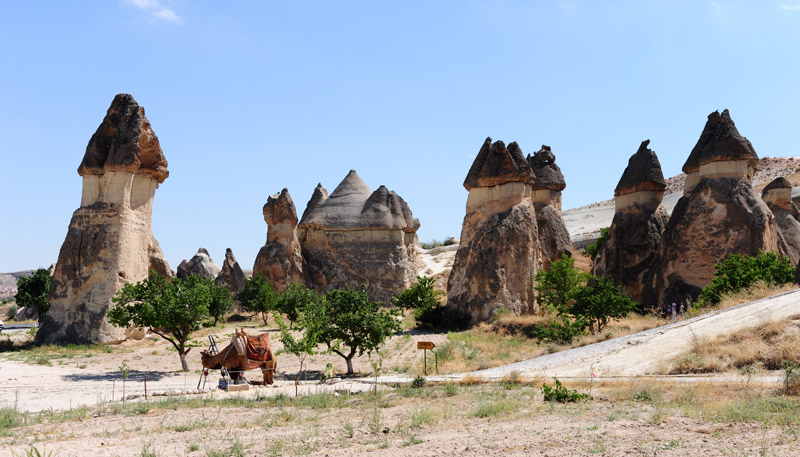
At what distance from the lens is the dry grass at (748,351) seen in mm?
9336

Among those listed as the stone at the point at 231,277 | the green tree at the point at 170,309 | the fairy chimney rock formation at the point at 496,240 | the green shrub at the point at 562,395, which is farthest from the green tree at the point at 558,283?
the stone at the point at 231,277

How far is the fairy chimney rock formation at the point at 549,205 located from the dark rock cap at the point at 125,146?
47.1ft

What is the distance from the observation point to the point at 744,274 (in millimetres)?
15891

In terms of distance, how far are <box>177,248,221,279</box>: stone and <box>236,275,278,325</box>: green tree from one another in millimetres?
11999

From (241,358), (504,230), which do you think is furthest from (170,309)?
(504,230)

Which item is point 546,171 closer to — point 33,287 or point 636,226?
point 636,226

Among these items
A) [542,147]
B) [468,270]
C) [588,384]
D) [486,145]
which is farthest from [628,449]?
[542,147]

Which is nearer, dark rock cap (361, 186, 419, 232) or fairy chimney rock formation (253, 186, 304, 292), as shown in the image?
fairy chimney rock formation (253, 186, 304, 292)

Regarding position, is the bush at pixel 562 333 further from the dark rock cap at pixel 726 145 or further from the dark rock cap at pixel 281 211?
the dark rock cap at pixel 281 211

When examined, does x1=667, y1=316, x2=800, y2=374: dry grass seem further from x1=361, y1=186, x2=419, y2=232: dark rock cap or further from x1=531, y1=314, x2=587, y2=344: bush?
x1=361, y1=186, x2=419, y2=232: dark rock cap

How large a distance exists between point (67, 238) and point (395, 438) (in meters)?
16.8

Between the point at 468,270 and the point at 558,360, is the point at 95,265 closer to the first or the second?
the point at 468,270

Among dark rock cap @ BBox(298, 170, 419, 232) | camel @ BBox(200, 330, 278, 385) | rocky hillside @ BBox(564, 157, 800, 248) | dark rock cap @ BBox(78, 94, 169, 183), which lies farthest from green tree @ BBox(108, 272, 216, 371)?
rocky hillside @ BBox(564, 157, 800, 248)

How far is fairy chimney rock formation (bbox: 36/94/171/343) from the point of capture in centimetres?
1909
